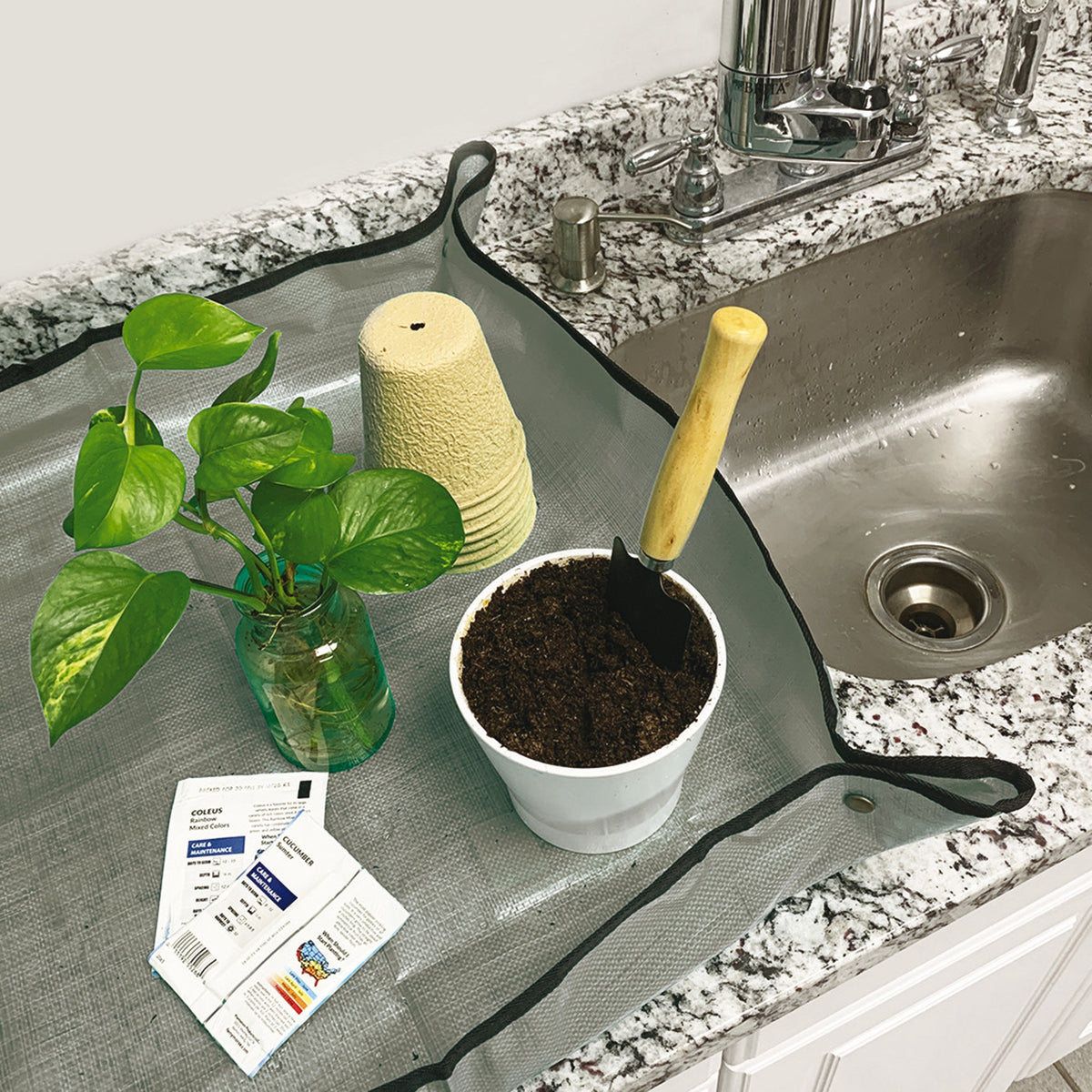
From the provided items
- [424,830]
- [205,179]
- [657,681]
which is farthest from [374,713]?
[205,179]

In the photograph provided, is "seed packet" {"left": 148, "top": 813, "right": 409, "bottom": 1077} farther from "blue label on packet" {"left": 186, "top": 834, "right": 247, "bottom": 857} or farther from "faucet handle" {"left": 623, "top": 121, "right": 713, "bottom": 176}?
"faucet handle" {"left": 623, "top": 121, "right": 713, "bottom": 176}

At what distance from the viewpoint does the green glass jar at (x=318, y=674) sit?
0.49m

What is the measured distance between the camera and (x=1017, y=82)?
0.96m

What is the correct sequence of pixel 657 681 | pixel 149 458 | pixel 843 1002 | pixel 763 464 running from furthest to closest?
pixel 763 464
pixel 843 1002
pixel 657 681
pixel 149 458

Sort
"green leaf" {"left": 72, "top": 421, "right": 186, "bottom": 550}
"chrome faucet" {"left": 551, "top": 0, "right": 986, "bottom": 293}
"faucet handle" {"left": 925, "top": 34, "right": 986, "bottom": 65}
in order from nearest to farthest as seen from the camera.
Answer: "green leaf" {"left": 72, "top": 421, "right": 186, "bottom": 550}, "chrome faucet" {"left": 551, "top": 0, "right": 986, "bottom": 293}, "faucet handle" {"left": 925, "top": 34, "right": 986, "bottom": 65}

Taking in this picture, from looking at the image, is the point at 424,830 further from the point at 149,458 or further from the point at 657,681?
the point at 149,458

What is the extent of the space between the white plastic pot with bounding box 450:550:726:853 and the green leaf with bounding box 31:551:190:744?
15 cm

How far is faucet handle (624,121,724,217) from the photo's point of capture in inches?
31.2

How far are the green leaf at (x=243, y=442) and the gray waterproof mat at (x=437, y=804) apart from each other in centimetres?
23

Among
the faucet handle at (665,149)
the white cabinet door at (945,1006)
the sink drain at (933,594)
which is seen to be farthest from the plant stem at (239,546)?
the sink drain at (933,594)

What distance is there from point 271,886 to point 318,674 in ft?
0.36

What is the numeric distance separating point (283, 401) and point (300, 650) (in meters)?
0.31

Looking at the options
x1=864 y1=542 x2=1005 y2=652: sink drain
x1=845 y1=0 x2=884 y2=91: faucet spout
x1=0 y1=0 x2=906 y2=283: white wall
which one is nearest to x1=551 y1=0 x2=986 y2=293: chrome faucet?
x1=845 y1=0 x2=884 y2=91: faucet spout

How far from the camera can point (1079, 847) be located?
527mm
